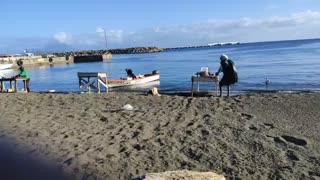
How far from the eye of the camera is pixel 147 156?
8047 millimetres

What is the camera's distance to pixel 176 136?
9133 mm

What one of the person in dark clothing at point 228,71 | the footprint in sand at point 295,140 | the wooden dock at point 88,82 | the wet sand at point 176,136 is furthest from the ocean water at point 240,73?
the footprint in sand at point 295,140

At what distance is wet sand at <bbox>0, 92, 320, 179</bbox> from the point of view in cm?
755

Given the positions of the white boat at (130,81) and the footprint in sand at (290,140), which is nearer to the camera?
the footprint in sand at (290,140)

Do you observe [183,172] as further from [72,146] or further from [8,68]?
[8,68]

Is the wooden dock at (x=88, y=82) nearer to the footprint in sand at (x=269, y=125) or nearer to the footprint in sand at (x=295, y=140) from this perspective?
the footprint in sand at (x=269, y=125)

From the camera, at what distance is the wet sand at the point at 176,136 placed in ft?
24.8

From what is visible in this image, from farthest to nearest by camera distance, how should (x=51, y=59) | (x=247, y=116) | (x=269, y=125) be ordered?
(x=51, y=59), (x=247, y=116), (x=269, y=125)

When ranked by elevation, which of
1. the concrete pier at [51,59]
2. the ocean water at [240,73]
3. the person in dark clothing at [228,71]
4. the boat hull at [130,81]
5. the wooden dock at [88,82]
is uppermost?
the person in dark clothing at [228,71]

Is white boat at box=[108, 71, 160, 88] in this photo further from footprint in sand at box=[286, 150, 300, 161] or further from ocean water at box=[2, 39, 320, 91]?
footprint in sand at box=[286, 150, 300, 161]

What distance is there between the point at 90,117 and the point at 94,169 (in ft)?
13.0

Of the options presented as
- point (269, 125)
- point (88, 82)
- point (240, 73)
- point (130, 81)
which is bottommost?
point (240, 73)

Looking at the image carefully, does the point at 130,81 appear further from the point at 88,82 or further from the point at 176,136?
the point at 176,136

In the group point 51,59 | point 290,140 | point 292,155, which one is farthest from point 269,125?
point 51,59
